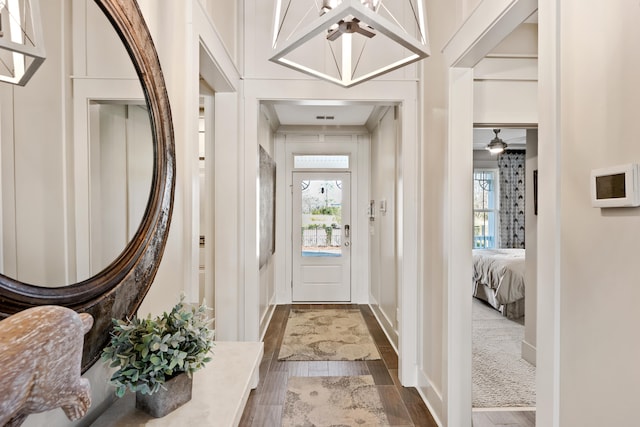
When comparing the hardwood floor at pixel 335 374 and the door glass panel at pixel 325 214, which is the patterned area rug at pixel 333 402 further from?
the door glass panel at pixel 325 214

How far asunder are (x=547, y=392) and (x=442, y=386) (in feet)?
3.73

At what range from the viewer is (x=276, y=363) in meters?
3.26

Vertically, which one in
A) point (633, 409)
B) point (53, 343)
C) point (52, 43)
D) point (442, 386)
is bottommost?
point (442, 386)

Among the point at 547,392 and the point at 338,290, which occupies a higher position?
Result: the point at 547,392

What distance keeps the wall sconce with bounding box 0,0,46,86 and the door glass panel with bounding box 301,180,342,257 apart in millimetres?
4678

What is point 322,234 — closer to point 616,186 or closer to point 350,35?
point 350,35

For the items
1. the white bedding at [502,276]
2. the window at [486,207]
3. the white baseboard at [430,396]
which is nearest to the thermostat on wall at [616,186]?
the white baseboard at [430,396]

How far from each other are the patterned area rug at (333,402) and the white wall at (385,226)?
2.98 ft

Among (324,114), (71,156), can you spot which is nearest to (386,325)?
(324,114)

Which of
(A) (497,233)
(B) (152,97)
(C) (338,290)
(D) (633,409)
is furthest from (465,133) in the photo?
(A) (497,233)

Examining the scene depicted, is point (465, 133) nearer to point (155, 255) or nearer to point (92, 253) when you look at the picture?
point (155, 255)

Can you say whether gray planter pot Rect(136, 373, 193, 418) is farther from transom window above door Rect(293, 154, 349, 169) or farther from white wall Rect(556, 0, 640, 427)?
transom window above door Rect(293, 154, 349, 169)

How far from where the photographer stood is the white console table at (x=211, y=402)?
2.79 ft

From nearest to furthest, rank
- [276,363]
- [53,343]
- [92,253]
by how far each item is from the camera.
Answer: [53,343], [92,253], [276,363]
